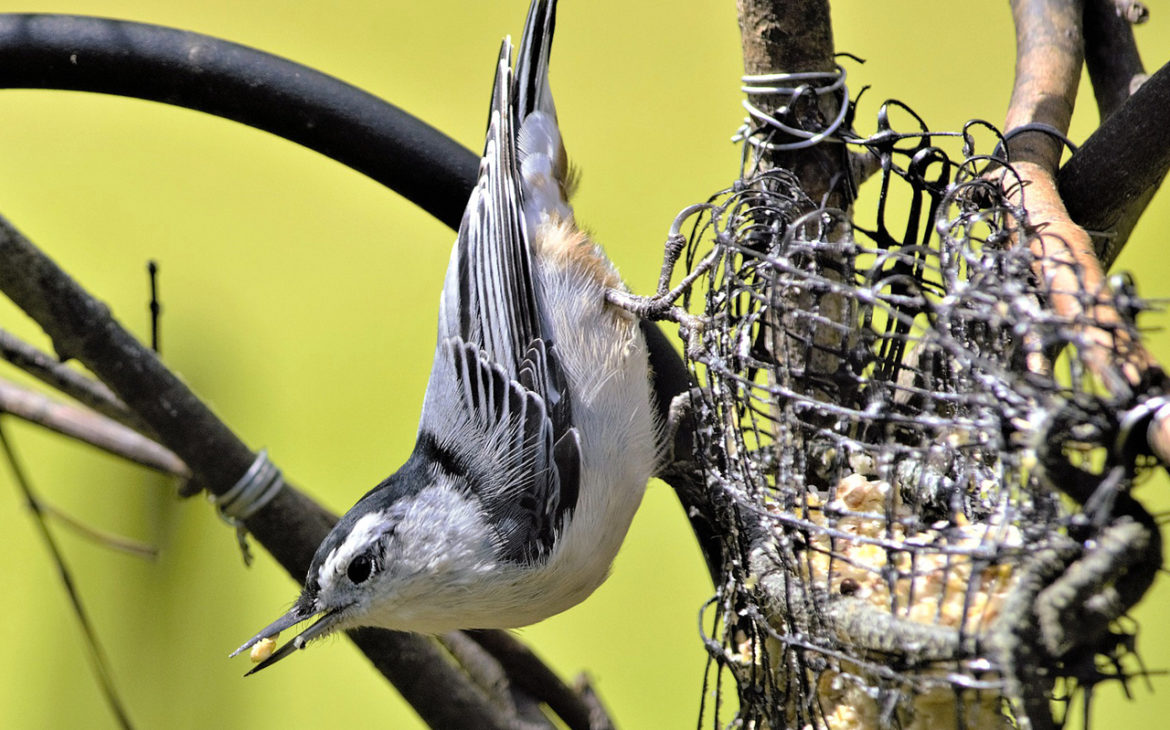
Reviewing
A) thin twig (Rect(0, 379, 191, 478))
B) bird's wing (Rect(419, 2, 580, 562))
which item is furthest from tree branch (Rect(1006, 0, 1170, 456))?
thin twig (Rect(0, 379, 191, 478))

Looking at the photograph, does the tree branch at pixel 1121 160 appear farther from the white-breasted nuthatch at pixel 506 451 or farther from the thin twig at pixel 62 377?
the thin twig at pixel 62 377

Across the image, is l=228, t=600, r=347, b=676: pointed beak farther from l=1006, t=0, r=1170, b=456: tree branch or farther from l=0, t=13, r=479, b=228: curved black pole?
l=1006, t=0, r=1170, b=456: tree branch

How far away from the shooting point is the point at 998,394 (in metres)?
0.73

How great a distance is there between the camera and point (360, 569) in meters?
1.37

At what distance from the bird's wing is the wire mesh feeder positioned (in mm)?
216

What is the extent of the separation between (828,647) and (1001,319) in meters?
0.35

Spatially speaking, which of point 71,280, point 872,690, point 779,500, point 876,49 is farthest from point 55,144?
point 872,690

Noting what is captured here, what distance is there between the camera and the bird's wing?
4.76ft

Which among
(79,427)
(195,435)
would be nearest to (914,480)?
(195,435)

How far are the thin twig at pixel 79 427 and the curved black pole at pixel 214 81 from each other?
80cm

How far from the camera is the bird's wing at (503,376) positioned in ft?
4.76

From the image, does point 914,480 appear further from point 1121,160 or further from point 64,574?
point 64,574

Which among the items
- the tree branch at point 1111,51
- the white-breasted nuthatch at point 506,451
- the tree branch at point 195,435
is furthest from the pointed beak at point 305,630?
the tree branch at point 1111,51

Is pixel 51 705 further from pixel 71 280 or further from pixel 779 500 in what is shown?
pixel 779 500
